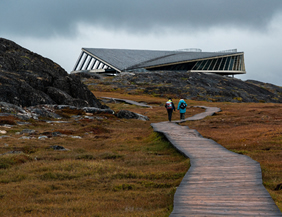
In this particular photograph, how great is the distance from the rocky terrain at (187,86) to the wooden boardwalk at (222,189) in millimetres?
67568

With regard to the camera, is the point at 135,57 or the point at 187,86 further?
the point at 135,57

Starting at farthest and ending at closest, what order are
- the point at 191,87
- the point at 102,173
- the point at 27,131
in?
1. the point at 191,87
2. the point at 27,131
3. the point at 102,173

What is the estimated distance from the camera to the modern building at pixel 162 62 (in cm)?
11050

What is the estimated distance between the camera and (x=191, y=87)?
285ft

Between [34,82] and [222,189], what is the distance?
92.1 feet

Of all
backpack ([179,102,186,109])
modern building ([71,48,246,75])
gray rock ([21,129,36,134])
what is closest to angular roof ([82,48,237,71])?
modern building ([71,48,246,75])

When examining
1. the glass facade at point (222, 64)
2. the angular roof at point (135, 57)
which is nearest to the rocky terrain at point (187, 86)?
the angular roof at point (135, 57)

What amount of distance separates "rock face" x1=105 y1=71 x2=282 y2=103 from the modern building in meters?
10.4

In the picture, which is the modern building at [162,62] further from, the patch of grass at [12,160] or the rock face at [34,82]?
the patch of grass at [12,160]

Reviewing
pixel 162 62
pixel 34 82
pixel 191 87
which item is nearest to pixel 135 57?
pixel 162 62

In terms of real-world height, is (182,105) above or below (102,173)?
above

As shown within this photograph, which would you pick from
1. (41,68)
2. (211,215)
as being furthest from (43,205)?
(41,68)

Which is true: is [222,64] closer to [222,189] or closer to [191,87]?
[191,87]

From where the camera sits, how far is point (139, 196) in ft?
26.7
